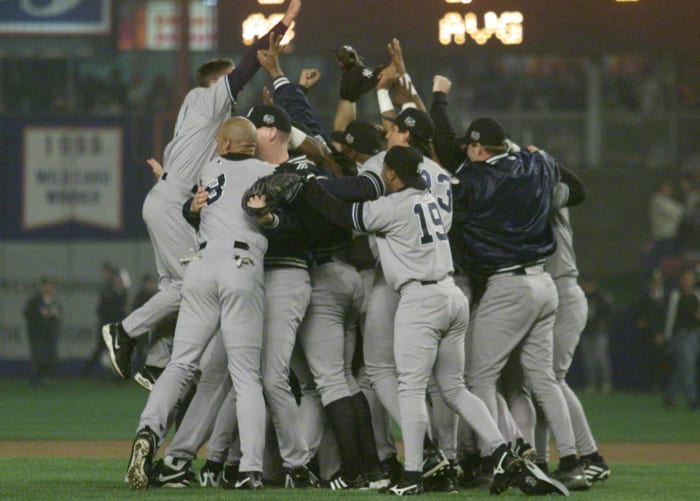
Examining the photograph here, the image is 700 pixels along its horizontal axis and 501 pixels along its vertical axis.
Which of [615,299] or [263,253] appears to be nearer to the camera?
[263,253]

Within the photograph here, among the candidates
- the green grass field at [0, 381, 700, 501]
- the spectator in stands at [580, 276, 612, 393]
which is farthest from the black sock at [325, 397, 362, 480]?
the spectator in stands at [580, 276, 612, 393]

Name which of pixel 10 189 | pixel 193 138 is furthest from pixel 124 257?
pixel 193 138

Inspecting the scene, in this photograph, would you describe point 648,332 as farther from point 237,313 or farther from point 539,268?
point 237,313

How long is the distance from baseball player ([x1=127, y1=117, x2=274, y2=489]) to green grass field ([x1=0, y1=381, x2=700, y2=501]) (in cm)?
26

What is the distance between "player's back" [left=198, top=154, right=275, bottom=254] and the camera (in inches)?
248

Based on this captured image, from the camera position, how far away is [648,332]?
16609mm

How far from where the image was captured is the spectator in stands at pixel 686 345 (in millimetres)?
14359

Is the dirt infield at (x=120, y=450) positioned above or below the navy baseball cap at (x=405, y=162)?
below

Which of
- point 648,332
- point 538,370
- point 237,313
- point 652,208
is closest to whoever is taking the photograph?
point 237,313

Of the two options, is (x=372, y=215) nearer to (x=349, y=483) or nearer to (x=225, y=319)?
(x=225, y=319)

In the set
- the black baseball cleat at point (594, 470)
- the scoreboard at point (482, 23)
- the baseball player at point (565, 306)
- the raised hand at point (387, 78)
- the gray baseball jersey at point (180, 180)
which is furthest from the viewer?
the scoreboard at point (482, 23)

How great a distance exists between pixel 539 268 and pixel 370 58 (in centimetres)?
869

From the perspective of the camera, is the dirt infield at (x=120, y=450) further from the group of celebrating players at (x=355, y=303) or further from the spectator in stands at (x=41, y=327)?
the spectator in stands at (x=41, y=327)

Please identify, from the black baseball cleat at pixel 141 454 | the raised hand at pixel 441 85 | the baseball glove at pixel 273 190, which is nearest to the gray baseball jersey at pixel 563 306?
the raised hand at pixel 441 85
